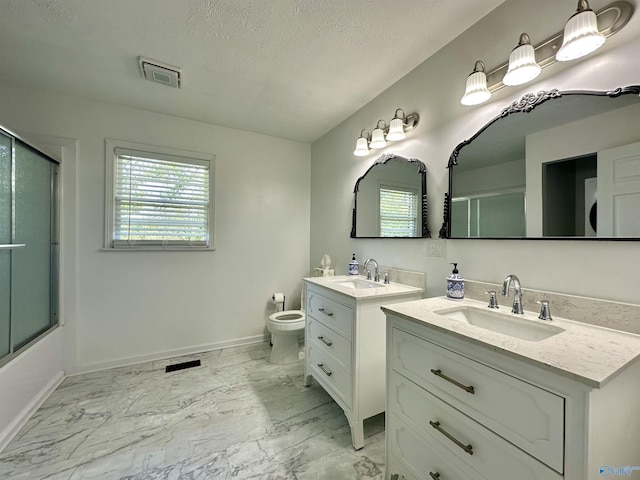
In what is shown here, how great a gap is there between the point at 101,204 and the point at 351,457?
2707 millimetres

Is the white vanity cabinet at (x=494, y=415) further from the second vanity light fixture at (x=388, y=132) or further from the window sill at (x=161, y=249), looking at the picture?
the window sill at (x=161, y=249)

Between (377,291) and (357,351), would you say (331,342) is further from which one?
(377,291)

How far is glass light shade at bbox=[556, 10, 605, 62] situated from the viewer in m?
0.96

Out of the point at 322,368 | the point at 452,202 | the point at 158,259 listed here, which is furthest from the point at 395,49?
the point at 158,259

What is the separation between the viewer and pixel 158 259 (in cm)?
252

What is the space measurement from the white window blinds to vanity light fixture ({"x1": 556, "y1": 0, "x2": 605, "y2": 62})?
270 centimetres

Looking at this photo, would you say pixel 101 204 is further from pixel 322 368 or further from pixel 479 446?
pixel 479 446

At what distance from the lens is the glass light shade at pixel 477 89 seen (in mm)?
1321

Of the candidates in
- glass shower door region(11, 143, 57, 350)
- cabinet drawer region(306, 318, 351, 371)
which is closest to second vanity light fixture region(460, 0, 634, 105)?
cabinet drawer region(306, 318, 351, 371)

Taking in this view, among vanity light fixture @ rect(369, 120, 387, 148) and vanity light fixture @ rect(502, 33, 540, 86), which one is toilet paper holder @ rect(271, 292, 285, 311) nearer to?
vanity light fixture @ rect(369, 120, 387, 148)

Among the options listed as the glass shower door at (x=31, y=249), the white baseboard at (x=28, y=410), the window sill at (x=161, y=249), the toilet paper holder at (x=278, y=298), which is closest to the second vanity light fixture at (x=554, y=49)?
the toilet paper holder at (x=278, y=298)

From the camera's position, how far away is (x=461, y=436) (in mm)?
909

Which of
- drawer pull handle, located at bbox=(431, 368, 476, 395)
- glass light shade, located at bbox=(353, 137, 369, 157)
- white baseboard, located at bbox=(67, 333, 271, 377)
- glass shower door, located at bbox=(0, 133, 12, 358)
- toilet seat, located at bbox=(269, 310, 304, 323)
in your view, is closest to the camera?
drawer pull handle, located at bbox=(431, 368, 476, 395)

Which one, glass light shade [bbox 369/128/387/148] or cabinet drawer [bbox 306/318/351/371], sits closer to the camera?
cabinet drawer [bbox 306/318/351/371]
